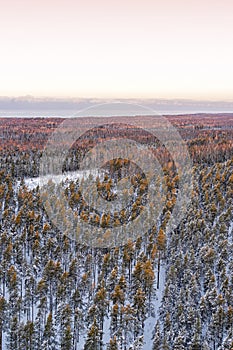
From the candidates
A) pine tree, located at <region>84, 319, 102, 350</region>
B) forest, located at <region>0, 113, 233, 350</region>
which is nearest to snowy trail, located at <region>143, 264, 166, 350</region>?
forest, located at <region>0, 113, 233, 350</region>

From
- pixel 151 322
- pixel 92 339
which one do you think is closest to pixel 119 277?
pixel 151 322

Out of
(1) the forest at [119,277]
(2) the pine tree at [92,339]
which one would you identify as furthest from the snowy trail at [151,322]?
(2) the pine tree at [92,339]

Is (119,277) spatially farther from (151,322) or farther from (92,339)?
(92,339)

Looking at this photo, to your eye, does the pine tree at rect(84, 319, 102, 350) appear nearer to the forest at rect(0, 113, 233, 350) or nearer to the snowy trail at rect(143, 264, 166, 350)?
the forest at rect(0, 113, 233, 350)

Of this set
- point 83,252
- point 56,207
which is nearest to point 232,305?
point 83,252

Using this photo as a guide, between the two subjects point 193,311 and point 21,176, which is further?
point 21,176

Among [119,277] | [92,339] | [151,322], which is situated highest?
[119,277]

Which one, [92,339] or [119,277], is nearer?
[92,339]

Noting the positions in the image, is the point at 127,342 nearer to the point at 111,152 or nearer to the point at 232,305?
the point at 232,305
